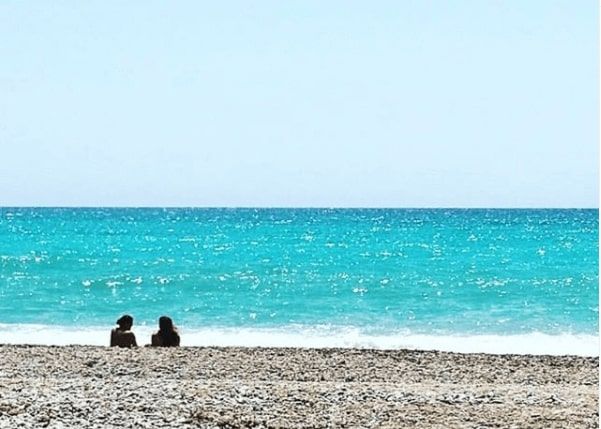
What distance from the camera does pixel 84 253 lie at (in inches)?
1983

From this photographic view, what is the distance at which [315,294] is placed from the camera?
3122cm

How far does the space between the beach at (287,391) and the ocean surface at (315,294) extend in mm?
6868

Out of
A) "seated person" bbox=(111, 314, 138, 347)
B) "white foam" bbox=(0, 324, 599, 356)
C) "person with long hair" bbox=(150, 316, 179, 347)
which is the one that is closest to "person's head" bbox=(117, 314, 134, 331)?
"seated person" bbox=(111, 314, 138, 347)

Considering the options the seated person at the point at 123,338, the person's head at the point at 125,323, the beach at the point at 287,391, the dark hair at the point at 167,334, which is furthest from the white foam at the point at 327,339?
the beach at the point at 287,391

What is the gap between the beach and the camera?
887 cm

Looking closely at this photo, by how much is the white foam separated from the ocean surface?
0.13 ft

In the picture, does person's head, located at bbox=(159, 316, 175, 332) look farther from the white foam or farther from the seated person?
the white foam

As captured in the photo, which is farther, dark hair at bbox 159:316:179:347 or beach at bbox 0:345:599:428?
dark hair at bbox 159:316:179:347

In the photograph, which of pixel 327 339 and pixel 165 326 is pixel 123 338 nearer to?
pixel 165 326

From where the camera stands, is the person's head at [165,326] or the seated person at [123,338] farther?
the person's head at [165,326]

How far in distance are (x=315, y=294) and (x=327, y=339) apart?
32.5 ft

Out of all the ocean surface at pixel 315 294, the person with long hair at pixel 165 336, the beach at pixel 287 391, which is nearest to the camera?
the beach at pixel 287 391

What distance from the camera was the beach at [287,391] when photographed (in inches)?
349

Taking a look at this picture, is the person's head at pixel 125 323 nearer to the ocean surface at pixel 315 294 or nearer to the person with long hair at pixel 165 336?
the person with long hair at pixel 165 336
